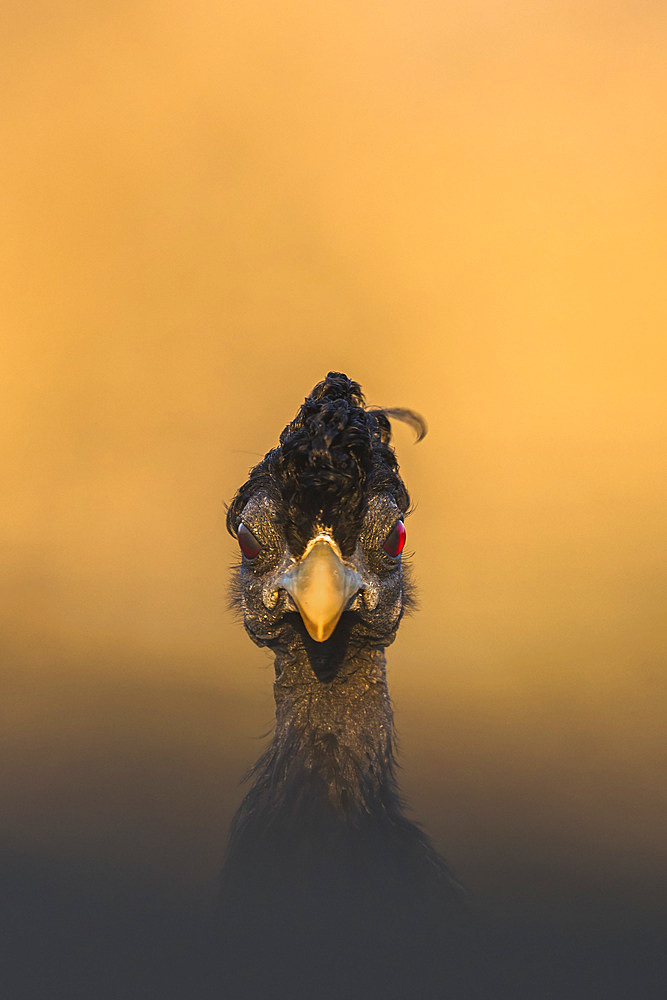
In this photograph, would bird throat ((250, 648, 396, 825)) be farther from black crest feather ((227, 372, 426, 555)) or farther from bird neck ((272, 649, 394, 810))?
black crest feather ((227, 372, 426, 555))

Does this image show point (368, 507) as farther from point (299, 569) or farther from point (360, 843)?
point (360, 843)

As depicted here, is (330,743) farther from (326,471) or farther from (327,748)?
(326,471)

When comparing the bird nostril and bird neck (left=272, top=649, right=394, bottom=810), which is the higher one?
the bird nostril

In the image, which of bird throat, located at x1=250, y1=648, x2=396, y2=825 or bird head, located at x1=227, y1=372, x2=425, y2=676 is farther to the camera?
bird throat, located at x1=250, y1=648, x2=396, y2=825

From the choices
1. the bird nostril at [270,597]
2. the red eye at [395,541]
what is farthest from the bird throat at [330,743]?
the red eye at [395,541]

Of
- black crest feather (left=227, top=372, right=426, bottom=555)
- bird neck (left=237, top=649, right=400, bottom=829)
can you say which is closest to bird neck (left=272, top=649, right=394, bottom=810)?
bird neck (left=237, top=649, right=400, bottom=829)

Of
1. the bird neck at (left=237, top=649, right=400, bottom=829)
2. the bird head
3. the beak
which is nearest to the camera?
the beak

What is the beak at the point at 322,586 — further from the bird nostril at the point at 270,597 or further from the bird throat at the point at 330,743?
the bird throat at the point at 330,743
